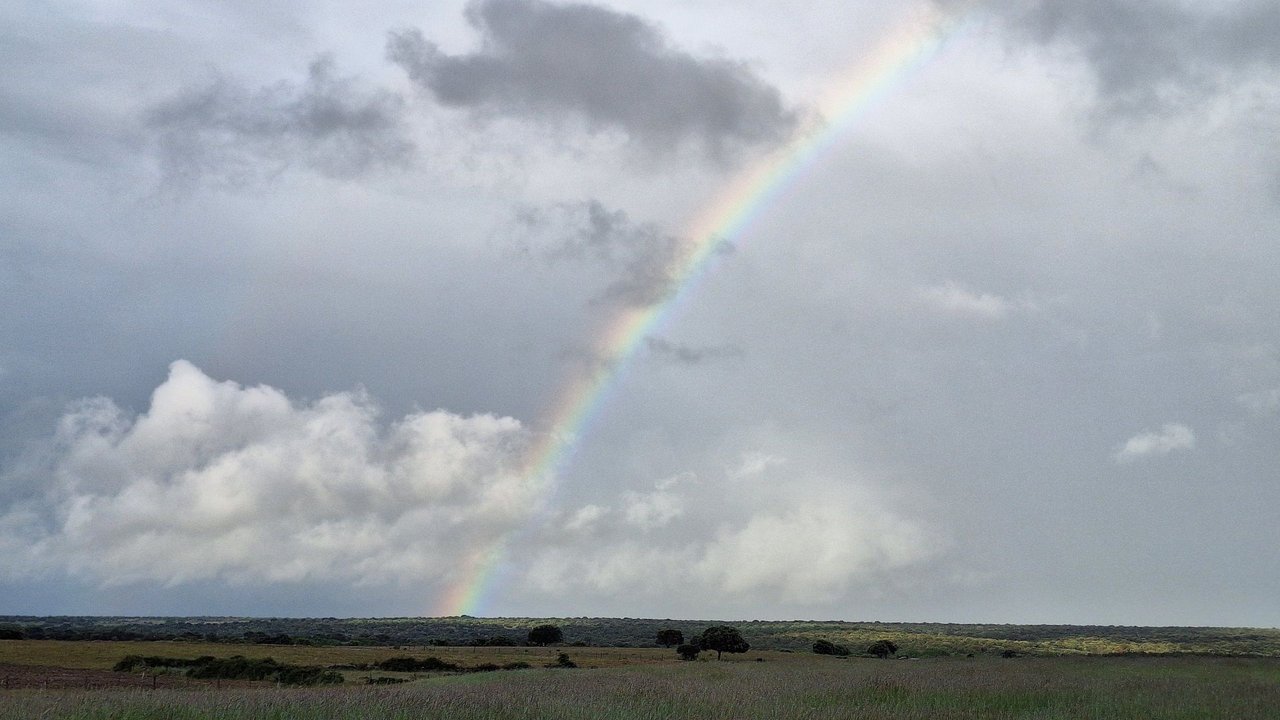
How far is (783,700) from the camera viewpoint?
2514 centimetres

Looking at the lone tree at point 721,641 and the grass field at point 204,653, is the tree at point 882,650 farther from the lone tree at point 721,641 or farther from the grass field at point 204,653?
the lone tree at point 721,641

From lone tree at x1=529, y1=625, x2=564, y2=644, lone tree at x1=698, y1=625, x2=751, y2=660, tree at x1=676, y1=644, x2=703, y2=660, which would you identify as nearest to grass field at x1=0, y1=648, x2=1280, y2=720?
tree at x1=676, y1=644, x2=703, y2=660

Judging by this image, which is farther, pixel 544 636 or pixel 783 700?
pixel 544 636

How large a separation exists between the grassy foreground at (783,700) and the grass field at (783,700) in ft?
0.13

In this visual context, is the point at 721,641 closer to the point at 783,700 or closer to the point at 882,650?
the point at 882,650

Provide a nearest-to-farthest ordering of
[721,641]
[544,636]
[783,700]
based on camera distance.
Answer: [783,700] → [721,641] → [544,636]

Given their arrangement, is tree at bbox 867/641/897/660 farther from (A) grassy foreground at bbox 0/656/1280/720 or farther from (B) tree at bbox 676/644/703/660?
(A) grassy foreground at bbox 0/656/1280/720

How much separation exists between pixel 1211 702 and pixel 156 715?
2340 cm

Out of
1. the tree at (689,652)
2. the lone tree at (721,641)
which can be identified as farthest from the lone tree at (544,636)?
the tree at (689,652)

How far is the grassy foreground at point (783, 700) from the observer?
17594 millimetres

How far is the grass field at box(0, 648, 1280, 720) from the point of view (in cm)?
1758

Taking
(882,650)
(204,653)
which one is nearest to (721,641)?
(882,650)

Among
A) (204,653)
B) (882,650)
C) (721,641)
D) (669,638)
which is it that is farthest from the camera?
(669,638)

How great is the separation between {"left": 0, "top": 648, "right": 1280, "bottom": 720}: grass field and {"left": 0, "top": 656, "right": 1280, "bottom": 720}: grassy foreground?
0.04 m
